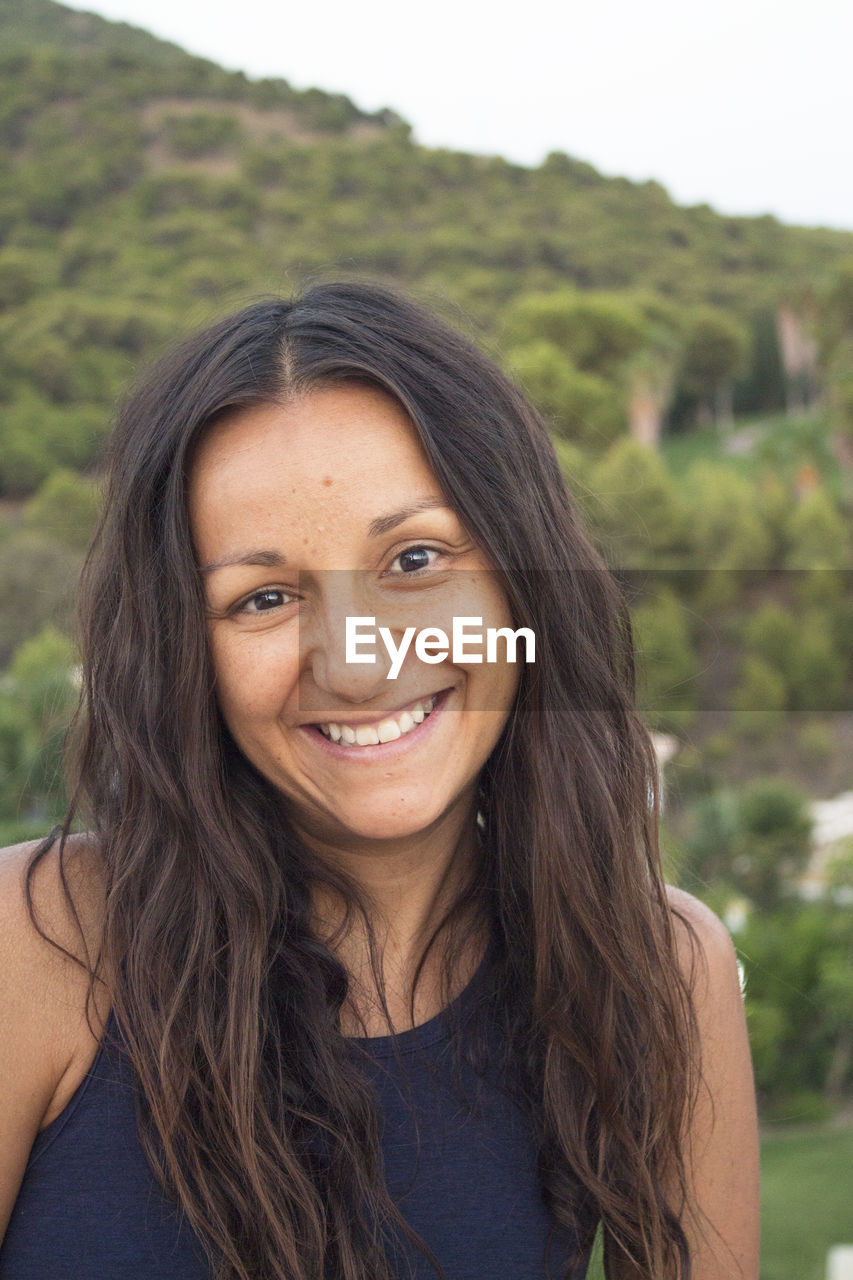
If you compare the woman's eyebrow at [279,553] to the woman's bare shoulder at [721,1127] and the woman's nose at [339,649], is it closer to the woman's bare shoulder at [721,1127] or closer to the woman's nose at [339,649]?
the woman's nose at [339,649]

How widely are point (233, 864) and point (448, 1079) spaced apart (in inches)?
12.9

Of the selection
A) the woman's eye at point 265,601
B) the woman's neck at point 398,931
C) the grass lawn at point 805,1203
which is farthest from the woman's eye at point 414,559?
the grass lawn at point 805,1203

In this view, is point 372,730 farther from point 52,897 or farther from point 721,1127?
point 721,1127

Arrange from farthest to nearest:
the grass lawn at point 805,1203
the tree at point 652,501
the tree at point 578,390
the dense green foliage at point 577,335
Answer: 1. the tree at point 578,390
2. the tree at point 652,501
3. the dense green foliage at point 577,335
4. the grass lawn at point 805,1203

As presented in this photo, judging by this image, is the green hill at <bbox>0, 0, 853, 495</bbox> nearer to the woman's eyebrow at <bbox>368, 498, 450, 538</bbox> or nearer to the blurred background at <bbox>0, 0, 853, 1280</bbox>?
the blurred background at <bbox>0, 0, 853, 1280</bbox>

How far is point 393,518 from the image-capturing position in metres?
1.26

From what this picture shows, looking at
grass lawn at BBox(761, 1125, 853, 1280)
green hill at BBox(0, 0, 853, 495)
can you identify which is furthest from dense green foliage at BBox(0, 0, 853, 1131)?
grass lawn at BBox(761, 1125, 853, 1280)

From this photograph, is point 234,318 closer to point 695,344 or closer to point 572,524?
point 572,524

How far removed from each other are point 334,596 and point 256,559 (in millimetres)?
88

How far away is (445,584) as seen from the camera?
1.31m

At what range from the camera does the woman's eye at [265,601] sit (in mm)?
1269

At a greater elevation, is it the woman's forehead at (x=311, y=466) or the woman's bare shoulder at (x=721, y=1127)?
the woman's forehead at (x=311, y=466)

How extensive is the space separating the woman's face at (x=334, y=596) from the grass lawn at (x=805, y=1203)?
29.3ft

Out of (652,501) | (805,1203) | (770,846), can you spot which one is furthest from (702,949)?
(652,501)
